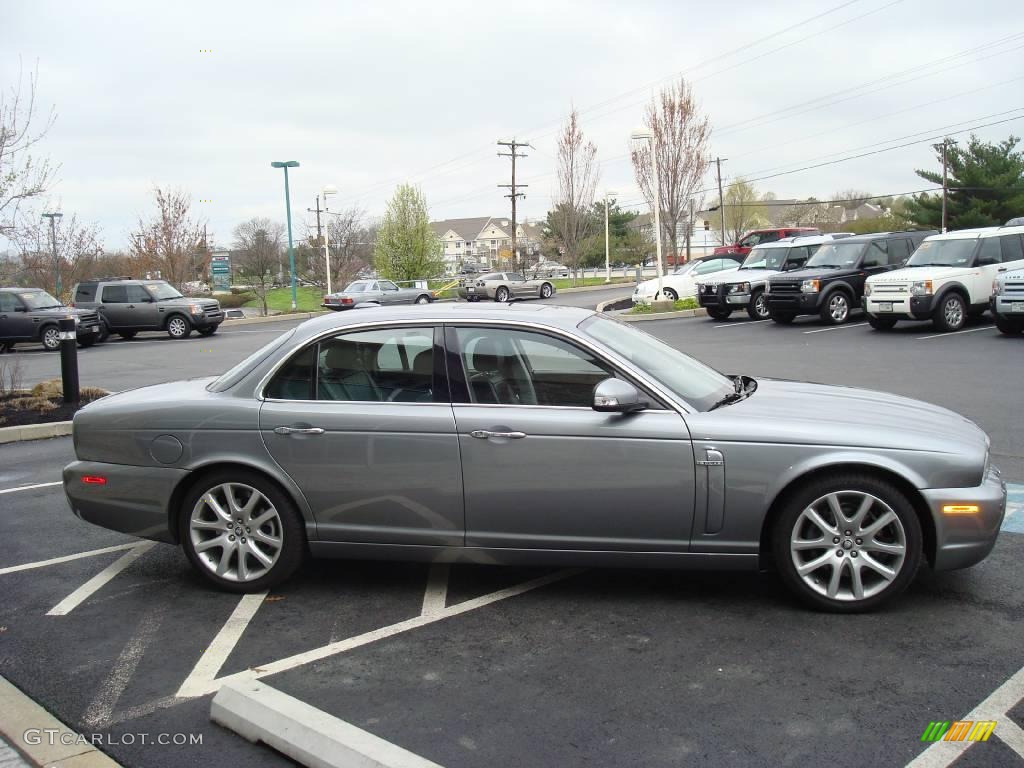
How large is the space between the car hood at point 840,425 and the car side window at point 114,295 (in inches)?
1025

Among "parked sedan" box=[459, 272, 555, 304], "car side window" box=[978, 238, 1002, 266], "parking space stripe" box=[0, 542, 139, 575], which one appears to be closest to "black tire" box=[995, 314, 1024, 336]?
"car side window" box=[978, 238, 1002, 266]

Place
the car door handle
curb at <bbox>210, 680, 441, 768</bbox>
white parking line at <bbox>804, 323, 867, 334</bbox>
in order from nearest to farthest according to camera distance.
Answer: curb at <bbox>210, 680, 441, 768</bbox> → the car door handle → white parking line at <bbox>804, 323, 867, 334</bbox>

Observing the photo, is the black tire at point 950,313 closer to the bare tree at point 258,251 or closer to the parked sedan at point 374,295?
the parked sedan at point 374,295

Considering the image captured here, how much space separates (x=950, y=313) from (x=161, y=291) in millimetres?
22337

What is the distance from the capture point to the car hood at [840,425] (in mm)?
4191

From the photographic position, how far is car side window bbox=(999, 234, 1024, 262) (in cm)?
1775

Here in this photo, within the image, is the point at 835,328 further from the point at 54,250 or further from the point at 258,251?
the point at 258,251

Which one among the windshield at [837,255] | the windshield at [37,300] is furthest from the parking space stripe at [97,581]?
the windshield at [37,300]

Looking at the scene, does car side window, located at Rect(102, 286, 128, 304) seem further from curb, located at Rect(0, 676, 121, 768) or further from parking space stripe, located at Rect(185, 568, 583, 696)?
curb, located at Rect(0, 676, 121, 768)

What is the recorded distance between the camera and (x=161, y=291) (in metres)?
27.7

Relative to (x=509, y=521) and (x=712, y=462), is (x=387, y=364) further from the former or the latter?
(x=712, y=462)

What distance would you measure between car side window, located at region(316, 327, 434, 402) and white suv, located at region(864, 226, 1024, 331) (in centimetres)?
1547

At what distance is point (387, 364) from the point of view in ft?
15.6

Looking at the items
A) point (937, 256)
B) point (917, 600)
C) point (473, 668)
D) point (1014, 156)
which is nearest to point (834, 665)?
point (917, 600)
